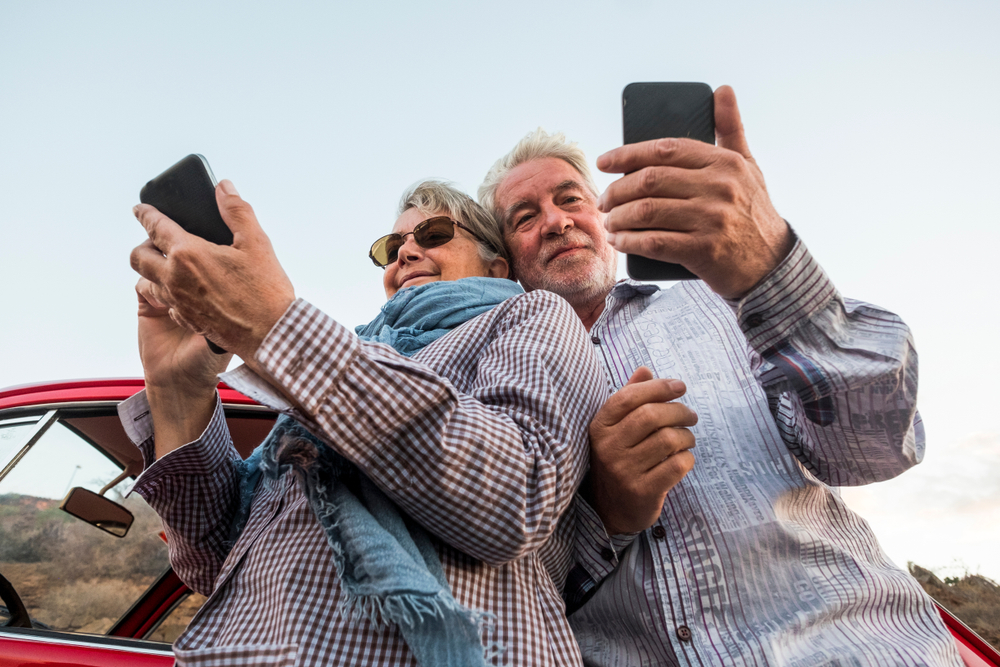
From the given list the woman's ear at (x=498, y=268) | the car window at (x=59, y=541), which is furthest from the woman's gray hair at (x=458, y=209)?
the car window at (x=59, y=541)

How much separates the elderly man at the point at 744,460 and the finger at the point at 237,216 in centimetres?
71

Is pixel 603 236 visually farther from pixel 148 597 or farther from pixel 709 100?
pixel 148 597

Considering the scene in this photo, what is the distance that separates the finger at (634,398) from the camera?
1.31m

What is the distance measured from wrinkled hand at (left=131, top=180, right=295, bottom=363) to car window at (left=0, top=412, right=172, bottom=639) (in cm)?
197

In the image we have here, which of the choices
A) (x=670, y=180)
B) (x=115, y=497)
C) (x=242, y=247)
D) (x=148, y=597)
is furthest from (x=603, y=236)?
(x=148, y=597)

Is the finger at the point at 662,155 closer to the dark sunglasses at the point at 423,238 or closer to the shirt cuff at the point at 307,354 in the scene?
the shirt cuff at the point at 307,354

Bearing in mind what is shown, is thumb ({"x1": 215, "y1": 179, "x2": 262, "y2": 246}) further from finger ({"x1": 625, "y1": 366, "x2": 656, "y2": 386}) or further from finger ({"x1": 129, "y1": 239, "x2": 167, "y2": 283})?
finger ({"x1": 625, "y1": 366, "x2": 656, "y2": 386})

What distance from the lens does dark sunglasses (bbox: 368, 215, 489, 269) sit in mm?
2557

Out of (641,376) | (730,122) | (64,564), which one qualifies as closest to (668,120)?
(730,122)

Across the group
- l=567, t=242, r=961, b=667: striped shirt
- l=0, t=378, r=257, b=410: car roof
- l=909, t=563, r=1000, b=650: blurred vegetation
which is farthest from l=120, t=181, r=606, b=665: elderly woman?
l=909, t=563, r=1000, b=650: blurred vegetation

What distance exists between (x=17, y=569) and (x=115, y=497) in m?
0.43

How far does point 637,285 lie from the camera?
2.33 metres

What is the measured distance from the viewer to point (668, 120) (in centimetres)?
130

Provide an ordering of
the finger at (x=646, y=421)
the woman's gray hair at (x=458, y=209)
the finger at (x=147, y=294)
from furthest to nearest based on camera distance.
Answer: the woman's gray hair at (x=458, y=209) < the finger at (x=147, y=294) < the finger at (x=646, y=421)
